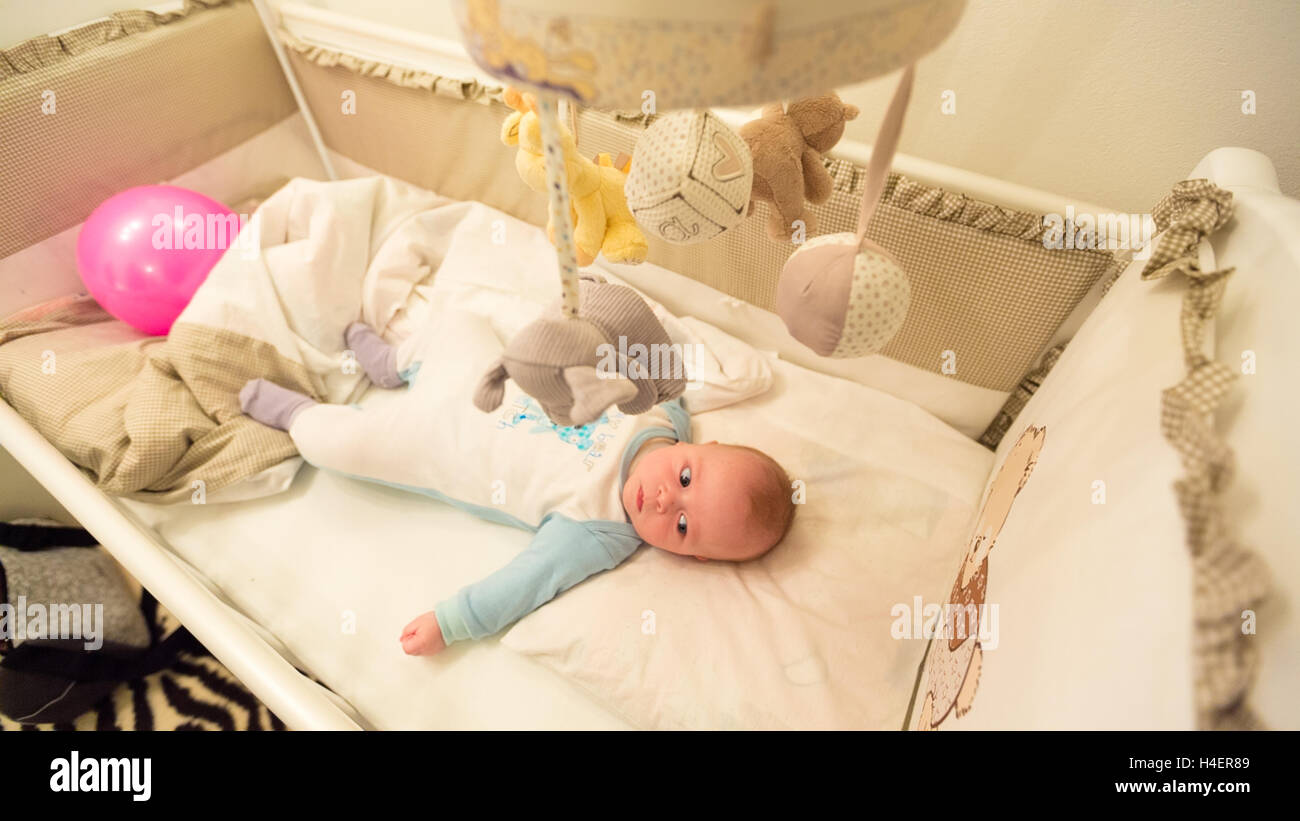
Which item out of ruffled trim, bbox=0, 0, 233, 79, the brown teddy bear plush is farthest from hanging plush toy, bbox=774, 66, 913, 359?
ruffled trim, bbox=0, 0, 233, 79

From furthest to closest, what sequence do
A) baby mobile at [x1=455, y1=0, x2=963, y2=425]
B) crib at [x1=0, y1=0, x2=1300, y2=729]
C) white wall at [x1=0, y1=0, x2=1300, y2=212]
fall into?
white wall at [x1=0, y1=0, x2=1300, y2=212], crib at [x1=0, y1=0, x2=1300, y2=729], baby mobile at [x1=455, y1=0, x2=963, y2=425]

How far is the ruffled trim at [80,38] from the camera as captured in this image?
1.02 m

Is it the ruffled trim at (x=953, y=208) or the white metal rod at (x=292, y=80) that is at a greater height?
the white metal rod at (x=292, y=80)

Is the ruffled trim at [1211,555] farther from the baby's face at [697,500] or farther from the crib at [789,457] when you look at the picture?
the baby's face at [697,500]

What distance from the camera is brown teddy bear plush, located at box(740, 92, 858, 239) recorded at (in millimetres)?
Result: 585

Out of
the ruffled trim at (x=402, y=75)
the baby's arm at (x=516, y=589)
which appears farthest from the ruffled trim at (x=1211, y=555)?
the ruffled trim at (x=402, y=75)

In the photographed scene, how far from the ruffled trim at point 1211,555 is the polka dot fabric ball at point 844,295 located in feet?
0.65

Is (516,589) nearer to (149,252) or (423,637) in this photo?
(423,637)

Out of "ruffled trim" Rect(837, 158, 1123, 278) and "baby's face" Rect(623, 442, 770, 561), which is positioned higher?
"ruffled trim" Rect(837, 158, 1123, 278)

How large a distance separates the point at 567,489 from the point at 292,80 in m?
1.17

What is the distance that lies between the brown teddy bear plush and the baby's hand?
69 cm

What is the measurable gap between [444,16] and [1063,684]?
4.36 feet

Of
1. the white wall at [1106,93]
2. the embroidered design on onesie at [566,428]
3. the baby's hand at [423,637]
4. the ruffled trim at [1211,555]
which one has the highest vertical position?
the white wall at [1106,93]

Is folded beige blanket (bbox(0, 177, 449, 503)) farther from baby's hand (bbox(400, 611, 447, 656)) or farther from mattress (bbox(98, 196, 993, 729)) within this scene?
baby's hand (bbox(400, 611, 447, 656))
